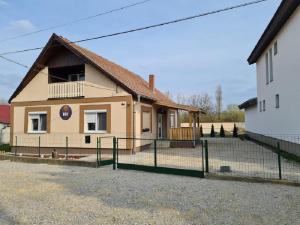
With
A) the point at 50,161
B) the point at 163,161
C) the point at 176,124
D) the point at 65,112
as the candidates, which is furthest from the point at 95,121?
the point at 176,124

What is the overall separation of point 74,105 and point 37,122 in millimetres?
3234

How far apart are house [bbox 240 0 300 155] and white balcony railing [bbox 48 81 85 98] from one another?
11210 millimetres

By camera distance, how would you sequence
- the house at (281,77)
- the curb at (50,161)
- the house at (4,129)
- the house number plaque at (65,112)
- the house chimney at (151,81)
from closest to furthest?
the curb at (50,161), the house at (281,77), the house number plaque at (65,112), the house chimney at (151,81), the house at (4,129)

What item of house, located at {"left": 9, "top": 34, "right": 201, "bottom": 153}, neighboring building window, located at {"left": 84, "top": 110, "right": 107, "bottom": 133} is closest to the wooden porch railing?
house, located at {"left": 9, "top": 34, "right": 201, "bottom": 153}

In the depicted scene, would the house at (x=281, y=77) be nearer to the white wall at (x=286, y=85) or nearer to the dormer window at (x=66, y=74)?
the white wall at (x=286, y=85)

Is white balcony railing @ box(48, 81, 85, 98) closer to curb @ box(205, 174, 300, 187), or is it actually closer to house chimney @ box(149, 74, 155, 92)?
house chimney @ box(149, 74, 155, 92)

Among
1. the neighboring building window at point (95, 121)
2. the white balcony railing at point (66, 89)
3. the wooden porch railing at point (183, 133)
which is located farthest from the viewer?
the wooden porch railing at point (183, 133)

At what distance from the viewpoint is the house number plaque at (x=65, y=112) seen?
719 inches

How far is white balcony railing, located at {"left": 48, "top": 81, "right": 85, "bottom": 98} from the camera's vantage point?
18109mm

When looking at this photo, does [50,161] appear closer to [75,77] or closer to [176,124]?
[75,77]

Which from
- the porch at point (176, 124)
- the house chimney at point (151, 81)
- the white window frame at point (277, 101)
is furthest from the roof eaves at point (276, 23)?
the house chimney at point (151, 81)

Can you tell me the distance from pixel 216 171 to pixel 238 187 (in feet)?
7.39

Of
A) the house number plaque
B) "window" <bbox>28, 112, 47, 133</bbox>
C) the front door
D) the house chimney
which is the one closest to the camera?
the house number plaque

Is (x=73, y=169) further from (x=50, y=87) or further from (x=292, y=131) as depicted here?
(x=292, y=131)
